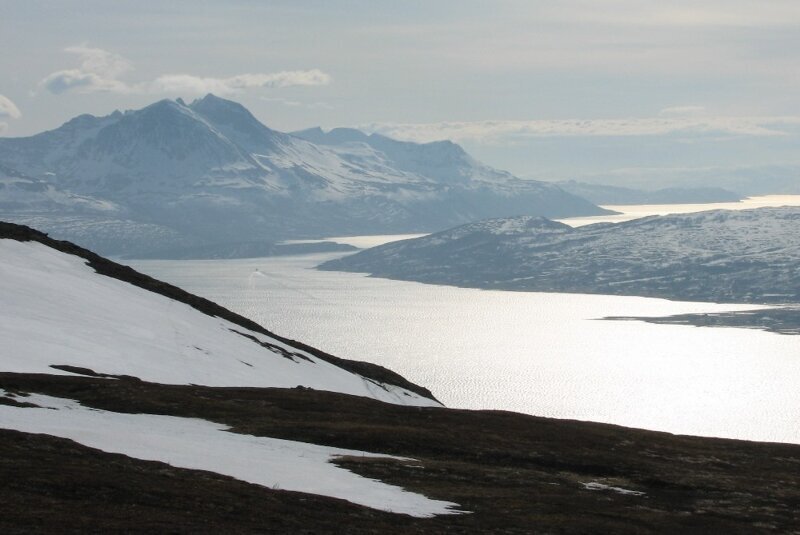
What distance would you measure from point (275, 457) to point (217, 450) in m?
2.89

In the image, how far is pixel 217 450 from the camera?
4812 centimetres

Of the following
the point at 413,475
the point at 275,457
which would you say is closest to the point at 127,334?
the point at 275,457

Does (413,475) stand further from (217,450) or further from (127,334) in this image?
(127,334)

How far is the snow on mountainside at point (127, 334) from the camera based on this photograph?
75.2m

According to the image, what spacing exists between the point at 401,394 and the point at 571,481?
231 feet

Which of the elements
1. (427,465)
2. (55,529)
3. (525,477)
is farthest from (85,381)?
(55,529)

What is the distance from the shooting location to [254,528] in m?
33.9

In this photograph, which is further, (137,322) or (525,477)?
(137,322)

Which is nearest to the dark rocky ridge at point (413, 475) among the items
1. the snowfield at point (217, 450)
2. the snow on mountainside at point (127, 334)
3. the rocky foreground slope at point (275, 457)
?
the rocky foreground slope at point (275, 457)

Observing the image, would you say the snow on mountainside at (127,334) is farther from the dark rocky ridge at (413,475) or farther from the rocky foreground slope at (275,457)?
the dark rocky ridge at (413,475)

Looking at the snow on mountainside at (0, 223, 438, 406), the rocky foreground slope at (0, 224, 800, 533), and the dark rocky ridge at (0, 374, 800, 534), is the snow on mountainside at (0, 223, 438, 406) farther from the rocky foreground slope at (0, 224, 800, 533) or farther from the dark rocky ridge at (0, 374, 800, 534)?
the dark rocky ridge at (0, 374, 800, 534)

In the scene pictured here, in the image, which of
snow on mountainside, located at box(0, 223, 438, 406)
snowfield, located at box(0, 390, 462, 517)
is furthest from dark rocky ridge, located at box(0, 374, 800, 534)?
snow on mountainside, located at box(0, 223, 438, 406)

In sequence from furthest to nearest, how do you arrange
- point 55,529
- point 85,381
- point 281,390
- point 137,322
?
1. point 137,322
2. point 281,390
3. point 85,381
4. point 55,529

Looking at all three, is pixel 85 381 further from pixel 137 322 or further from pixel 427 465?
pixel 137 322
